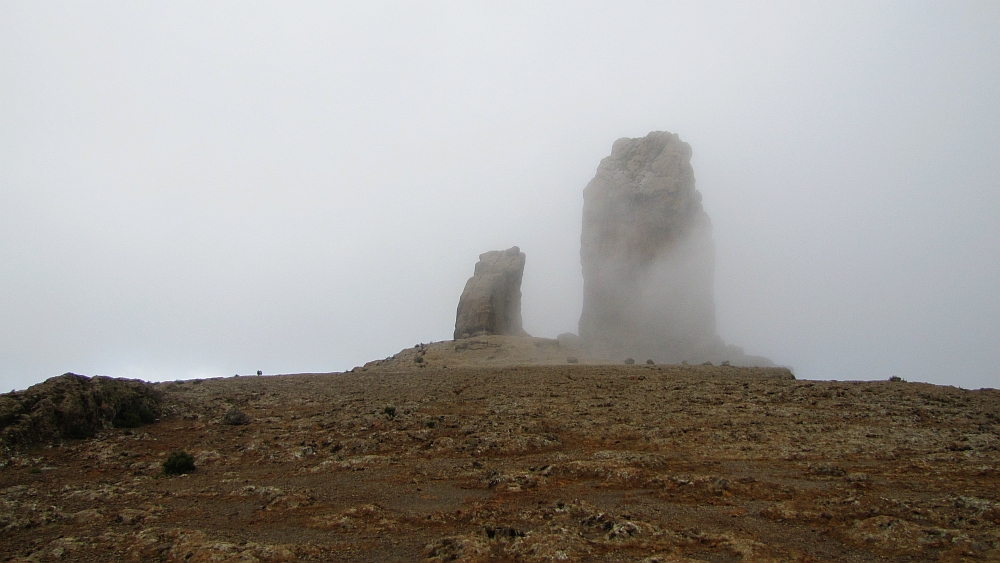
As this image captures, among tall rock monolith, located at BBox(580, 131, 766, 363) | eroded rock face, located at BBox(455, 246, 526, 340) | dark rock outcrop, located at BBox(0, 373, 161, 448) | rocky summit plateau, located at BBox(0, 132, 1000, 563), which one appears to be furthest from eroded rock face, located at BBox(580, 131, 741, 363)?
dark rock outcrop, located at BBox(0, 373, 161, 448)

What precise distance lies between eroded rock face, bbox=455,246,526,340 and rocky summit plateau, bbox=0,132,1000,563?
24388mm

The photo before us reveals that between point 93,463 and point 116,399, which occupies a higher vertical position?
point 116,399

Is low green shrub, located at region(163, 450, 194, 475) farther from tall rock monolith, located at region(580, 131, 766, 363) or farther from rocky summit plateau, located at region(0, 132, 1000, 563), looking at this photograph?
tall rock monolith, located at region(580, 131, 766, 363)

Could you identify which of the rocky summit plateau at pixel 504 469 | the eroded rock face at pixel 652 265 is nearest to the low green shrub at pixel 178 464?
the rocky summit plateau at pixel 504 469

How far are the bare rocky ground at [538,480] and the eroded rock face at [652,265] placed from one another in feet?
117

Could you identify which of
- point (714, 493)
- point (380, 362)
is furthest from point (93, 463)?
point (380, 362)

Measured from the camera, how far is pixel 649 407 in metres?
20.8

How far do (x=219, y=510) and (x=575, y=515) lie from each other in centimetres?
808

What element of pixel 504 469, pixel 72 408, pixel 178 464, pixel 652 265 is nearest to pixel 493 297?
pixel 652 265

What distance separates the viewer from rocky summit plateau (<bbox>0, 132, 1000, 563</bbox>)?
9500 mm

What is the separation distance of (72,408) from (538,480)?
51.7 feet

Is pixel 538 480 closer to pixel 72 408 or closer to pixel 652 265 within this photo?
pixel 72 408

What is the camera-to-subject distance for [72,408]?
17.3 metres

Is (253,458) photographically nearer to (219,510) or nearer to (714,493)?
(219,510)
